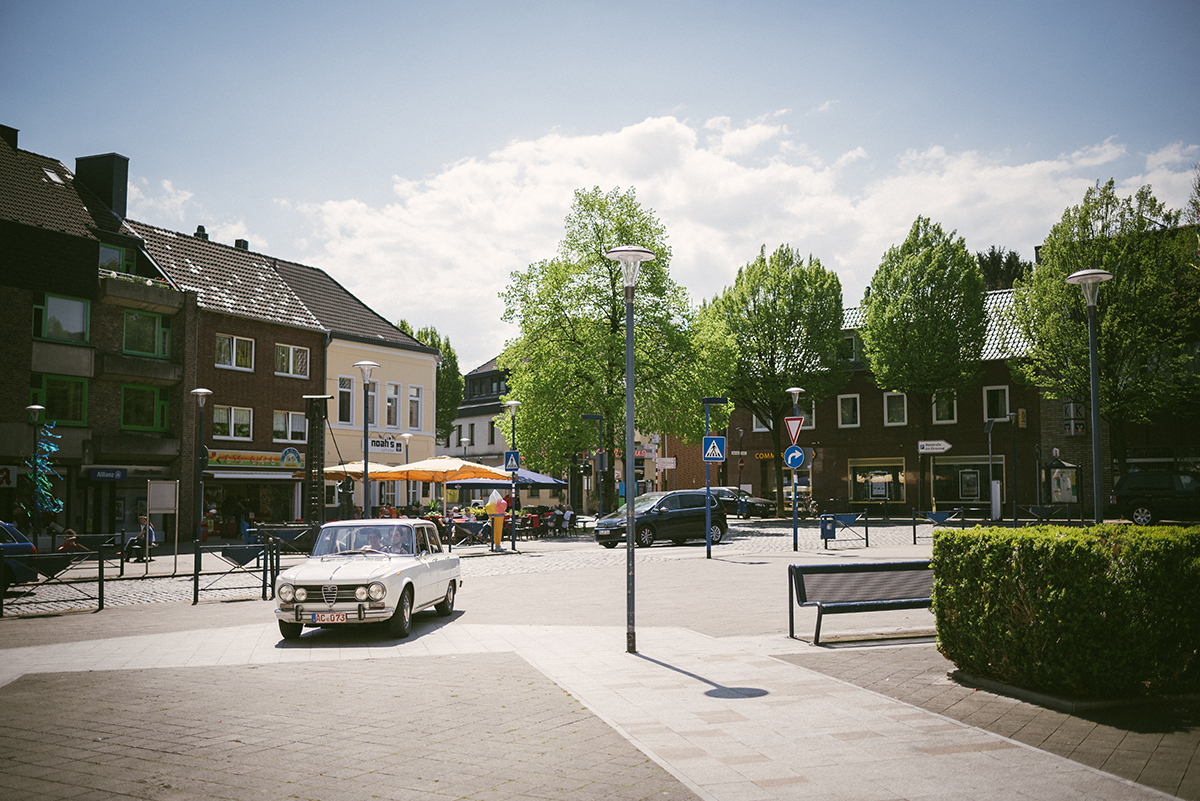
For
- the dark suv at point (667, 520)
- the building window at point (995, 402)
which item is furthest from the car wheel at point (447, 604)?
the building window at point (995, 402)

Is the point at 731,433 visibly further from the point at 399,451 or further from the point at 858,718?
the point at 858,718

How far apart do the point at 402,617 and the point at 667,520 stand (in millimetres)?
18527

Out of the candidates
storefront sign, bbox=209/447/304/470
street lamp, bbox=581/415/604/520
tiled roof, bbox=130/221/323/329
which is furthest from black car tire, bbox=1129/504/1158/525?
tiled roof, bbox=130/221/323/329

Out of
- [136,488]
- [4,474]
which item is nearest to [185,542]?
[136,488]

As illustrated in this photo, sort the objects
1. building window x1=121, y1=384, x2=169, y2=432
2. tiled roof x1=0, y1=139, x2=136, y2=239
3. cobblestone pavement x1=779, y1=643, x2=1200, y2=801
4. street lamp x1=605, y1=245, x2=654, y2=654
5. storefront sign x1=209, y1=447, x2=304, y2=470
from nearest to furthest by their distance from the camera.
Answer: cobblestone pavement x1=779, y1=643, x2=1200, y2=801 < street lamp x1=605, y1=245, x2=654, y2=654 < tiled roof x1=0, y1=139, x2=136, y2=239 < building window x1=121, y1=384, x2=169, y2=432 < storefront sign x1=209, y1=447, x2=304, y2=470

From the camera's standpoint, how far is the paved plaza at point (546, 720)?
527cm

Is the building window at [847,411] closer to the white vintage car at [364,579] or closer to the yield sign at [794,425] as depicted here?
the yield sign at [794,425]

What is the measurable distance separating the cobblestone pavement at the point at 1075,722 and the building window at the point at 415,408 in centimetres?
3902

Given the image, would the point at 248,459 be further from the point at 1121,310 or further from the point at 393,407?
the point at 1121,310

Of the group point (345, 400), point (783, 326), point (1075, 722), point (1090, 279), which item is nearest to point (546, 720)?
point (1075, 722)

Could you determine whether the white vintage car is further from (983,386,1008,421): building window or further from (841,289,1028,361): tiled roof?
(983,386,1008,421): building window

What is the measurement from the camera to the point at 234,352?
37125 mm

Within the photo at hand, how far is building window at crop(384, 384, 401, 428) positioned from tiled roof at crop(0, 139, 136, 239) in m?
13.7

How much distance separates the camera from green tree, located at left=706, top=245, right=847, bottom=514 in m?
44.2
